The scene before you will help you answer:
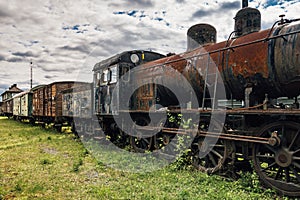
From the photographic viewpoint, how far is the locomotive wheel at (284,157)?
16.0 ft

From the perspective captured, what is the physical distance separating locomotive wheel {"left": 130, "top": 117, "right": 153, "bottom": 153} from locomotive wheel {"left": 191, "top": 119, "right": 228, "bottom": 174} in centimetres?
202

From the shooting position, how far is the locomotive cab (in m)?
9.86

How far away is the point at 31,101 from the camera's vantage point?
1040 inches

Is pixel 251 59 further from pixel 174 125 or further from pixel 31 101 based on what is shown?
pixel 31 101

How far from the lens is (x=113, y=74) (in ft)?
33.6

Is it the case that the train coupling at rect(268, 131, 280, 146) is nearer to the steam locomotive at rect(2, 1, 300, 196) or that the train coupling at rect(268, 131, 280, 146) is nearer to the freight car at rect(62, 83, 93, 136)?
the steam locomotive at rect(2, 1, 300, 196)

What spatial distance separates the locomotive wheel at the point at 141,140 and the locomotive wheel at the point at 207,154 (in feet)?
6.62

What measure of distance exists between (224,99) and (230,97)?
16 centimetres

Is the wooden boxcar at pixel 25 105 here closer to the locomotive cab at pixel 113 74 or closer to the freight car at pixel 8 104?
the freight car at pixel 8 104

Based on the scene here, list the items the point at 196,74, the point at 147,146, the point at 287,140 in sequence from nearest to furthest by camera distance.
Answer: the point at 287,140 < the point at 196,74 < the point at 147,146

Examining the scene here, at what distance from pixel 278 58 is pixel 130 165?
15.0 feet

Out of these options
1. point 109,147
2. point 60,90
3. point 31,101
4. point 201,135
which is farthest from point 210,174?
point 31,101

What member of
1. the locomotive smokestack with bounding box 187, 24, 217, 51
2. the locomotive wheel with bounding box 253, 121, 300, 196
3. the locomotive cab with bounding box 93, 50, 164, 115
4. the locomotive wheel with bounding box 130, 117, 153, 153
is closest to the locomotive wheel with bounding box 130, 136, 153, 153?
the locomotive wheel with bounding box 130, 117, 153, 153

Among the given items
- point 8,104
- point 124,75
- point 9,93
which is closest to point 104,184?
point 124,75
